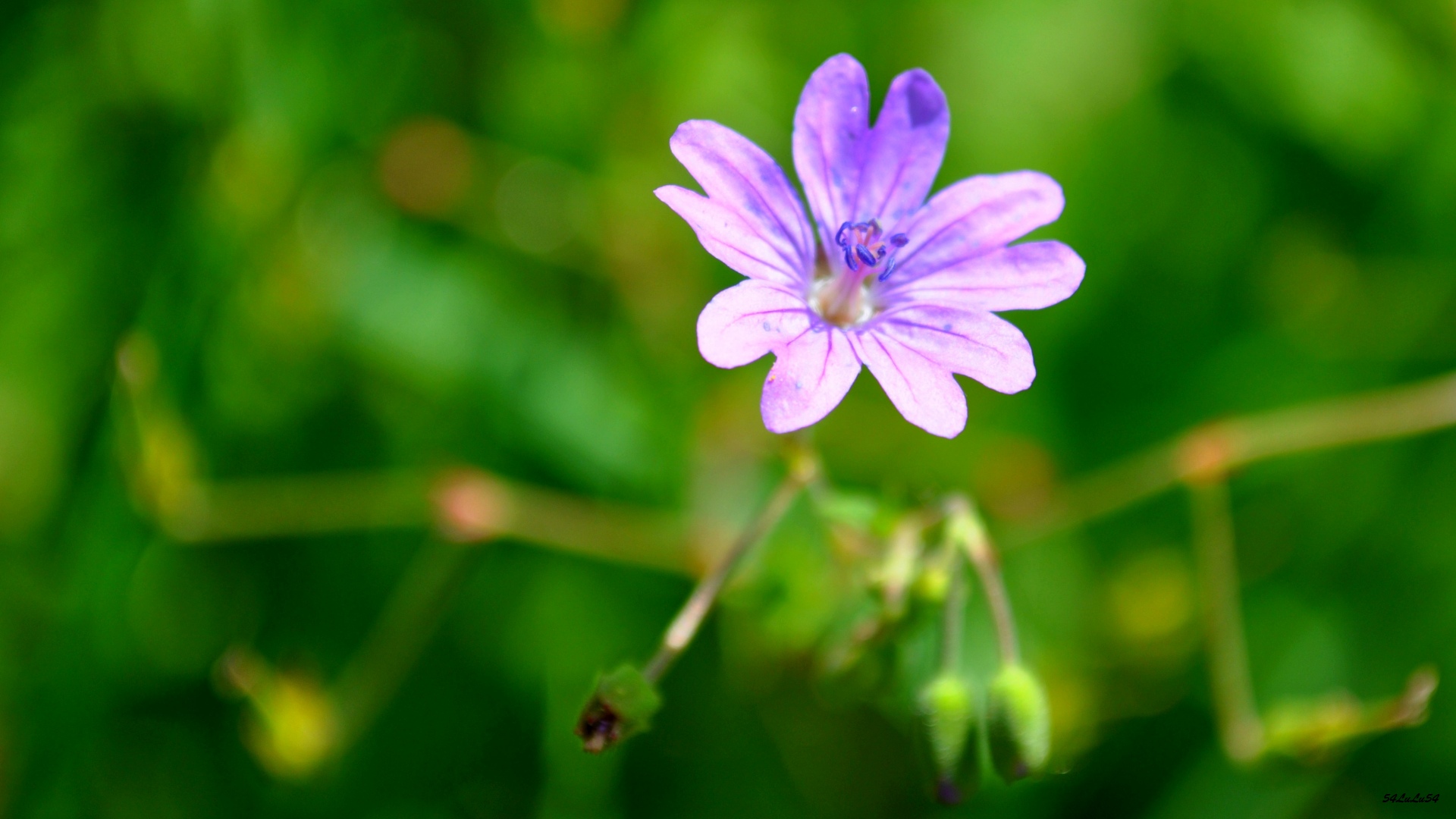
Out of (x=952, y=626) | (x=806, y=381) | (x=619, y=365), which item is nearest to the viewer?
(x=806, y=381)

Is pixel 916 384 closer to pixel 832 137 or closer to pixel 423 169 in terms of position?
pixel 832 137

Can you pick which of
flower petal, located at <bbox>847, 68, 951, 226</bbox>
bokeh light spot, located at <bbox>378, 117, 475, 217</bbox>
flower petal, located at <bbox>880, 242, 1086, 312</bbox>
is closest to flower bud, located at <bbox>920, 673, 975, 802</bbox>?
flower petal, located at <bbox>880, 242, 1086, 312</bbox>

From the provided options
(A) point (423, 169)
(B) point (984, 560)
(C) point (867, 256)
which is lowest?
(A) point (423, 169)

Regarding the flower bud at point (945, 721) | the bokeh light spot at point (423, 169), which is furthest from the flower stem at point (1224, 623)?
the bokeh light spot at point (423, 169)

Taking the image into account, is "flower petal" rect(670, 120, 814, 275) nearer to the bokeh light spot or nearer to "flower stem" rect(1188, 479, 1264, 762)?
"flower stem" rect(1188, 479, 1264, 762)

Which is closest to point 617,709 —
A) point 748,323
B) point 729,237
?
point 748,323

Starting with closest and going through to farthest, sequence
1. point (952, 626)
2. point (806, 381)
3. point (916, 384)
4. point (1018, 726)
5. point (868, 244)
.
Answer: point (806, 381)
point (916, 384)
point (1018, 726)
point (952, 626)
point (868, 244)

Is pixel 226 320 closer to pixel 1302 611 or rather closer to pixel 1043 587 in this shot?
pixel 1043 587
